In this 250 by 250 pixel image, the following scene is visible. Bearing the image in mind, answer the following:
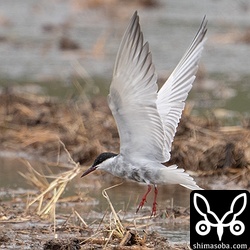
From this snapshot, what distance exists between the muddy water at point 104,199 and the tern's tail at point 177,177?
0.51 m

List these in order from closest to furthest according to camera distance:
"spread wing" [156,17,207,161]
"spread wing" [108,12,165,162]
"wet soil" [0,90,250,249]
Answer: "spread wing" [108,12,165,162]
"wet soil" [0,90,250,249]
"spread wing" [156,17,207,161]

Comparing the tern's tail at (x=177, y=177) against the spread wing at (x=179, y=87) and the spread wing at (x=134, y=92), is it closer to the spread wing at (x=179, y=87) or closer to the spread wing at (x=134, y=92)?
the spread wing at (x=134, y=92)

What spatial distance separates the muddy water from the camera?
8.23 metres

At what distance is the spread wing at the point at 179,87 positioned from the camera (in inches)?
321

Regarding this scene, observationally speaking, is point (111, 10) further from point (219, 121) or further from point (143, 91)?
point (143, 91)

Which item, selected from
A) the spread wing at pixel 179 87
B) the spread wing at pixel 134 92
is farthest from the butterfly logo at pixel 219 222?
the spread wing at pixel 179 87

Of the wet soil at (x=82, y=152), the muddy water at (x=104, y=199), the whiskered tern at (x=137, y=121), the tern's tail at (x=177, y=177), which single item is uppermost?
the whiskered tern at (x=137, y=121)

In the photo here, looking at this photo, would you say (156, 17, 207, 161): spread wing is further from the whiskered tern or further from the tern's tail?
the tern's tail

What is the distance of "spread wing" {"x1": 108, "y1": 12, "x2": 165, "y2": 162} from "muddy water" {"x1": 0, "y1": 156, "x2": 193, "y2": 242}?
2.51 feet

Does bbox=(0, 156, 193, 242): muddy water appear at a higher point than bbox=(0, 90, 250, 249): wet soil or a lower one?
lower

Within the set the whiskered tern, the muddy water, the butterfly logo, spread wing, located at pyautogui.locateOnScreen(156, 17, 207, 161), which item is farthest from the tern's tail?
spread wing, located at pyautogui.locateOnScreen(156, 17, 207, 161)

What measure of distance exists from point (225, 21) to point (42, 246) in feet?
41.2

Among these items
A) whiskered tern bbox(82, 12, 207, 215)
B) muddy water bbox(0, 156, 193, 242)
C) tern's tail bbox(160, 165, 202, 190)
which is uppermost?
whiskered tern bbox(82, 12, 207, 215)

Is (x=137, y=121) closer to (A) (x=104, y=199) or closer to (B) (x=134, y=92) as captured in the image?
(B) (x=134, y=92)
